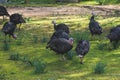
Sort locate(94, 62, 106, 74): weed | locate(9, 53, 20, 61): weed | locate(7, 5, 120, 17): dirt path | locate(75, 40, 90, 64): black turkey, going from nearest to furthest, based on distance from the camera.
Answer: locate(94, 62, 106, 74): weed
locate(75, 40, 90, 64): black turkey
locate(9, 53, 20, 61): weed
locate(7, 5, 120, 17): dirt path

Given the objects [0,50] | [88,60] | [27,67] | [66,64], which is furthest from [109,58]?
[0,50]

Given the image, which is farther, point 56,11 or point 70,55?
point 56,11

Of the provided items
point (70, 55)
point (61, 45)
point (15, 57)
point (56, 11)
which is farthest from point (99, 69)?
point (56, 11)

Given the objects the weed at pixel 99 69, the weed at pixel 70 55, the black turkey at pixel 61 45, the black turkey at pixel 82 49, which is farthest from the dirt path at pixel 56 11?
the weed at pixel 99 69

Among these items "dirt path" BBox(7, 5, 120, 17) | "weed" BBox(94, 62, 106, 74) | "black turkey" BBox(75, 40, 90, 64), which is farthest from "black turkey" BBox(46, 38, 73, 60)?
"dirt path" BBox(7, 5, 120, 17)

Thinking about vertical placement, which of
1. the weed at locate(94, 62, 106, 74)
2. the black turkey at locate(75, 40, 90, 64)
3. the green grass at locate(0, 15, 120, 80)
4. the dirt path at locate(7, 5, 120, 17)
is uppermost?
the black turkey at locate(75, 40, 90, 64)

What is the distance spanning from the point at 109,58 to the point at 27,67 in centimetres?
340

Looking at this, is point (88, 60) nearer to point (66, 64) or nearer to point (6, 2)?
point (66, 64)

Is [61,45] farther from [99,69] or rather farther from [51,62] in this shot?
[99,69]

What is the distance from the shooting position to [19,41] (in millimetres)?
19688

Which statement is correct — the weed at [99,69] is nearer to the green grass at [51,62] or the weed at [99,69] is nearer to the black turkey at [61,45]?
the green grass at [51,62]

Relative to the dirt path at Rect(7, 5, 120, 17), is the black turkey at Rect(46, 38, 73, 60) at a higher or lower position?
higher

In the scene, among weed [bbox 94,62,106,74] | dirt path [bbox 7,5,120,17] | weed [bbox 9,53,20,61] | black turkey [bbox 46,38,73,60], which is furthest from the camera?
dirt path [bbox 7,5,120,17]

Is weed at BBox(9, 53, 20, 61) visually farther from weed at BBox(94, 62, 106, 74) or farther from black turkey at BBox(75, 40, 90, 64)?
weed at BBox(94, 62, 106, 74)
